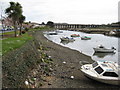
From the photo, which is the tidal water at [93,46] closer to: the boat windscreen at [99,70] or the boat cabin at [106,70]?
the boat cabin at [106,70]

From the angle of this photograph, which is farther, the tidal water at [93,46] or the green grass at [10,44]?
the tidal water at [93,46]

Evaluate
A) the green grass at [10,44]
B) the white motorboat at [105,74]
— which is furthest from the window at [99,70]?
the green grass at [10,44]

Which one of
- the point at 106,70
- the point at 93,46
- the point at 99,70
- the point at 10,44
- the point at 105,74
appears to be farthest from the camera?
the point at 93,46

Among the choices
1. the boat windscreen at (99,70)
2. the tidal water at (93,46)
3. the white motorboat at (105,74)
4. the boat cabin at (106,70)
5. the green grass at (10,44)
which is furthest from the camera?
the tidal water at (93,46)

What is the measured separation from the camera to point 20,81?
10.1 m

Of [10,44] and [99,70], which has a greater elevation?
[10,44]

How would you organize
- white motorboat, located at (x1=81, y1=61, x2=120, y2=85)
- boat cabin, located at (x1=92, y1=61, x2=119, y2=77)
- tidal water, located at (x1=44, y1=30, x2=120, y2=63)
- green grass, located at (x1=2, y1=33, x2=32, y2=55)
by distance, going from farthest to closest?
tidal water, located at (x1=44, y1=30, x2=120, y2=63) < green grass, located at (x1=2, y1=33, x2=32, y2=55) < boat cabin, located at (x1=92, y1=61, x2=119, y2=77) < white motorboat, located at (x1=81, y1=61, x2=120, y2=85)

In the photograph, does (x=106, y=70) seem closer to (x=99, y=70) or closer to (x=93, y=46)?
(x=99, y=70)

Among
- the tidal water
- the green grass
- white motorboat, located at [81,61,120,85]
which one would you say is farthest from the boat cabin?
the tidal water

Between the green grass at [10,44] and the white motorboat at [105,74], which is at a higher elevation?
the green grass at [10,44]

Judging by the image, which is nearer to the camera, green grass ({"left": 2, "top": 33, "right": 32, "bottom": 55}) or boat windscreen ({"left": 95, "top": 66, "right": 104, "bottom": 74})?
boat windscreen ({"left": 95, "top": 66, "right": 104, "bottom": 74})

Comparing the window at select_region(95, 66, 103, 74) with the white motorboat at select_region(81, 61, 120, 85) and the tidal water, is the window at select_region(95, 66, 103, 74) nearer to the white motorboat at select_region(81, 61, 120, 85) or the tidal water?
the white motorboat at select_region(81, 61, 120, 85)

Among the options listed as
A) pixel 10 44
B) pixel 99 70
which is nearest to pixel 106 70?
pixel 99 70

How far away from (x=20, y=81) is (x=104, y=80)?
25.9 feet
